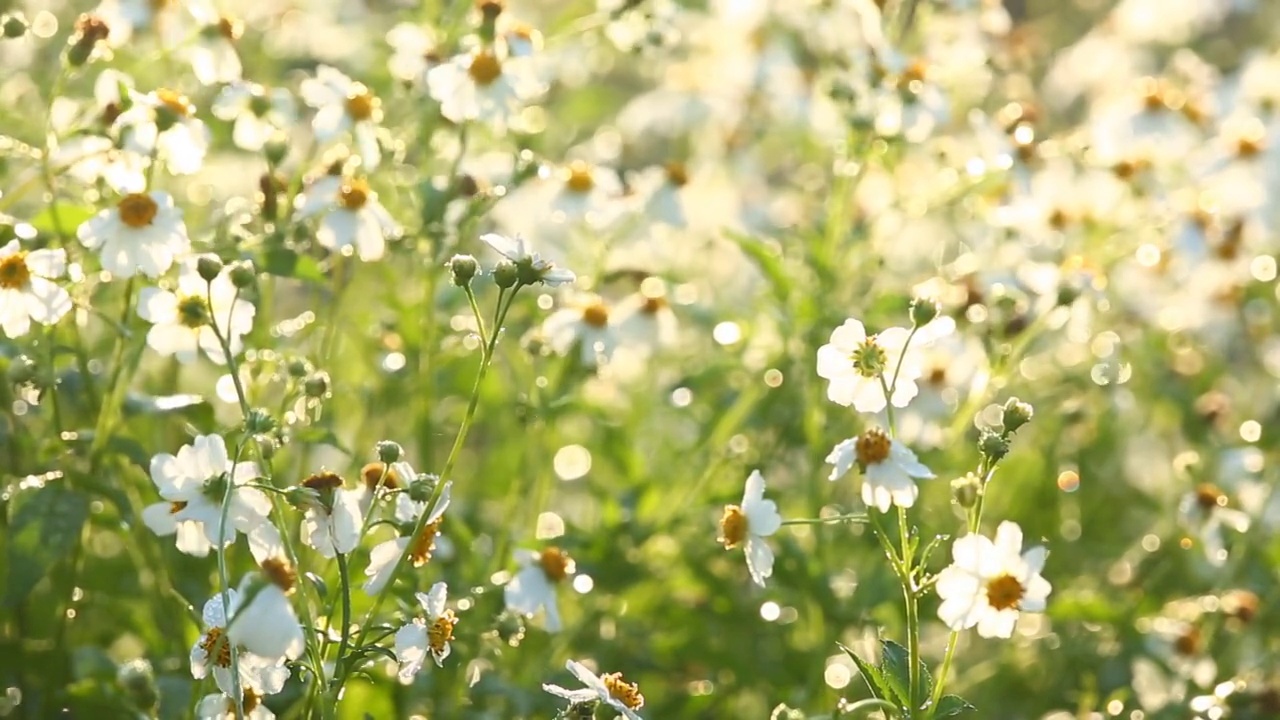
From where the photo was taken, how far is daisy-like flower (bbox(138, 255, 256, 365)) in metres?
1.99

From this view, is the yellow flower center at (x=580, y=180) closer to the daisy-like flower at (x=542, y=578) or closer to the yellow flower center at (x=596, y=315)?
the yellow flower center at (x=596, y=315)

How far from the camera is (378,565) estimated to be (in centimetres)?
175

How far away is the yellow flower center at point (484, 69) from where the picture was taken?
242cm

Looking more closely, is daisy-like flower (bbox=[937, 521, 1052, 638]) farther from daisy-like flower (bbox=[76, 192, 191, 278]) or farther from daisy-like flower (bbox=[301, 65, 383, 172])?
daisy-like flower (bbox=[301, 65, 383, 172])

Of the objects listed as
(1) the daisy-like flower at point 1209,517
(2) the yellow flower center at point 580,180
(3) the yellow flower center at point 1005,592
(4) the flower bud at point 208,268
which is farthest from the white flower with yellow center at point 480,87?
(1) the daisy-like flower at point 1209,517

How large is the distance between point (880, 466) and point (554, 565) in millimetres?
565

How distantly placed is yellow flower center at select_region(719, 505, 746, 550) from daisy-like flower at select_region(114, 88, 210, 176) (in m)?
0.95

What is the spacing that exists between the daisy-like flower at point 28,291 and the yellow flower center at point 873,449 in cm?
101

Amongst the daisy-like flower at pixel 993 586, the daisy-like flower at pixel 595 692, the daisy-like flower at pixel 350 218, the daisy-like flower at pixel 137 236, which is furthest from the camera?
the daisy-like flower at pixel 350 218

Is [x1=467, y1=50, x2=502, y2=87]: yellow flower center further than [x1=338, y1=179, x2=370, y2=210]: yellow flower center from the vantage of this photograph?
Yes

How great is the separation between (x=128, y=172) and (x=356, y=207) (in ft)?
1.09

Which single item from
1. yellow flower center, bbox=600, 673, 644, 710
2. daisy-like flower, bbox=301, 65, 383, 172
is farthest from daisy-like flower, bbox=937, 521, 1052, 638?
daisy-like flower, bbox=301, 65, 383, 172

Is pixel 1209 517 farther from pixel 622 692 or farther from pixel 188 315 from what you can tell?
pixel 188 315

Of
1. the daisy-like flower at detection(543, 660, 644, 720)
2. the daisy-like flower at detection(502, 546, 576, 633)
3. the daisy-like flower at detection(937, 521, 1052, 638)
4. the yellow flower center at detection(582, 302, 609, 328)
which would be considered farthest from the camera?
the yellow flower center at detection(582, 302, 609, 328)
